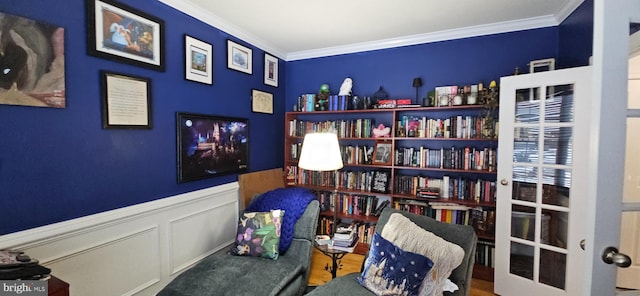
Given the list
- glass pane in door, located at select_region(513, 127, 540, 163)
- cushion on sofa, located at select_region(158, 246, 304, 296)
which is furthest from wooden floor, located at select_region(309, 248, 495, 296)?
glass pane in door, located at select_region(513, 127, 540, 163)

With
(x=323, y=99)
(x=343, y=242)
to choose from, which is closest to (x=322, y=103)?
(x=323, y=99)

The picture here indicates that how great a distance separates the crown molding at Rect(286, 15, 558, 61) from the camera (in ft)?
8.15

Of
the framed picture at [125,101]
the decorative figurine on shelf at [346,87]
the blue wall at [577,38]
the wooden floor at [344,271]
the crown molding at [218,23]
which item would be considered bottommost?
the wooden floor at [344,271]

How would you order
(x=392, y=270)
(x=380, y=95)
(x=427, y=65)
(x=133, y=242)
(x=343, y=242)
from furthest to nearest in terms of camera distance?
1. (x=380, y=95)
2. (x=427, y=65)
3. (x=343, y=242)
4. (x=133, y=242)
5. (x=392, y=270)

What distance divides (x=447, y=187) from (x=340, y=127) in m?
1.33

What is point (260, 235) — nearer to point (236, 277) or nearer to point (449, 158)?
point (236, 277)

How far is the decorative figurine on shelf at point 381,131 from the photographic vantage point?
2969 millimetres

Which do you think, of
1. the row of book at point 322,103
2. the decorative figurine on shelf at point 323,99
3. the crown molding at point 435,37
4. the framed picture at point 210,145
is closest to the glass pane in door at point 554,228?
the crown molding at point 435,37

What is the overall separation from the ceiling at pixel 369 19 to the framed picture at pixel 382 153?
1145mm

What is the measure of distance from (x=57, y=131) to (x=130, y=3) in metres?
0.98

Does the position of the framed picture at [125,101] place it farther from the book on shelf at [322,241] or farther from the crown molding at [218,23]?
the book on shelf at [322,241]

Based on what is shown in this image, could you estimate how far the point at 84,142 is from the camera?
1.63 m

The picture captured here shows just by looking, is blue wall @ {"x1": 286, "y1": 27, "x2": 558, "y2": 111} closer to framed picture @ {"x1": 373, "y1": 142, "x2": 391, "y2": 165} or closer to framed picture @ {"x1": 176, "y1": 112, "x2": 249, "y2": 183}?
framed picture @ {"x1": 373, "y1": 142, "x2": 391, "y2": 165}

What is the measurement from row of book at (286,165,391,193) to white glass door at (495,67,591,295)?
110 cm
